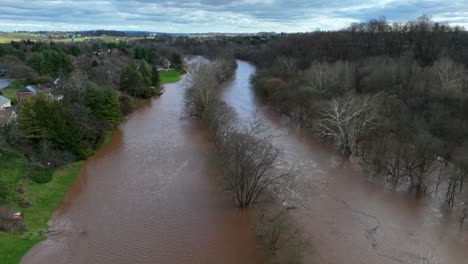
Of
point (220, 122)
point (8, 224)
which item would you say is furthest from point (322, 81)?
point (8, 224)

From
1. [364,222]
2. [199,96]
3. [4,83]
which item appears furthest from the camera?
[4,83]

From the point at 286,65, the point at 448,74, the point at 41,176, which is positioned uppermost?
the point at 448,74

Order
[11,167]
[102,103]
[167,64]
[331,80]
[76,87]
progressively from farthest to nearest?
[167,64], [331,80], [76,87], [102,103], [11,167]

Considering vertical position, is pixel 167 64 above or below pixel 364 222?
above

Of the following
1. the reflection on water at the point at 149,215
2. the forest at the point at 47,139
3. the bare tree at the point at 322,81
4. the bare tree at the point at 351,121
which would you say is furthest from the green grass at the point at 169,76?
the bare tree at the point at 351,121

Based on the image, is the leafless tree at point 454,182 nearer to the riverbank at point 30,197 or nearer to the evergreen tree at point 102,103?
the riverbank at point 30,197

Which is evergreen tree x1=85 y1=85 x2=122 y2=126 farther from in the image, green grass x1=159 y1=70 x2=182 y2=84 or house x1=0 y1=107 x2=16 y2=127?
green grass x1=159 y1=70 x2=182 y2=84

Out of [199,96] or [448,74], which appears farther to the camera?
[199,96]

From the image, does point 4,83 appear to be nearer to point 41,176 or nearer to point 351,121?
point 41,176
